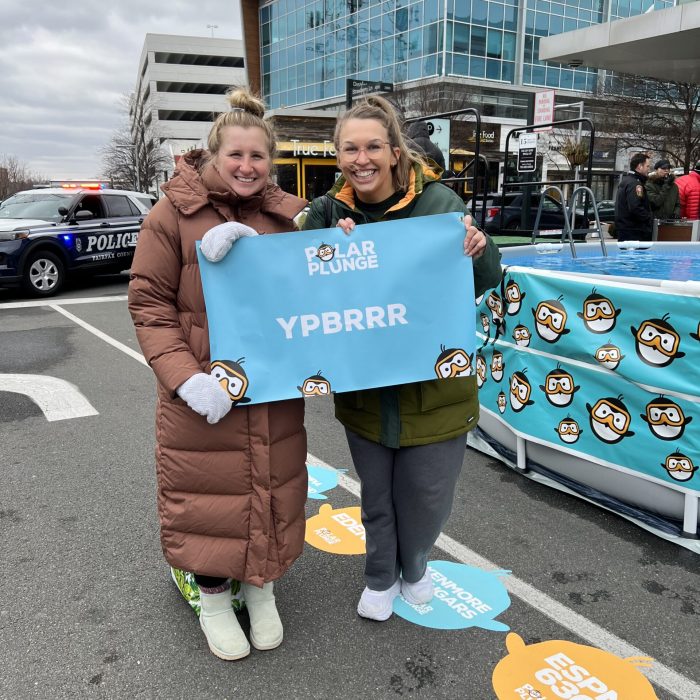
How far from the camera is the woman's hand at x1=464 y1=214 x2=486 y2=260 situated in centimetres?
232

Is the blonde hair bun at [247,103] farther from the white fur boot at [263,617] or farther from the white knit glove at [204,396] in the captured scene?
the white fur boot at [263,617]

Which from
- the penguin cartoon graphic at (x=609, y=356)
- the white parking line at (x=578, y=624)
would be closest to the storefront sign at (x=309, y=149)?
the penguin cartoon graphic at (x=609, y=356)

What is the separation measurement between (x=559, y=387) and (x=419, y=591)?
157cm

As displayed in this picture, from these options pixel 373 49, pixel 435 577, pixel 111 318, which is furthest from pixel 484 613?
pixel 373 49

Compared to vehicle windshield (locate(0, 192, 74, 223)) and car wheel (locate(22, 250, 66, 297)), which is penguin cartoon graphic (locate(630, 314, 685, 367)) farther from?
vehicle windshield (locate(0, 192, 74, 223))

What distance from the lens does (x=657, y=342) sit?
10.4 feet

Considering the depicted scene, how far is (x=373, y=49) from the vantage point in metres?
45.6

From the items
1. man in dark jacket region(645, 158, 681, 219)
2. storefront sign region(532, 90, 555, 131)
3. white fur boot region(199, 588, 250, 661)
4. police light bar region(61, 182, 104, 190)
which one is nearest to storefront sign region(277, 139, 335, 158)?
police light bar region(61, 182, 104, 190)

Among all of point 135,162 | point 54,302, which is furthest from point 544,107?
point 135,162

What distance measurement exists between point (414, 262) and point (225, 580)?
1393 mm

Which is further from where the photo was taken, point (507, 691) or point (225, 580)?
point (225, 580)

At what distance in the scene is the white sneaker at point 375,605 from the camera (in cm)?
260

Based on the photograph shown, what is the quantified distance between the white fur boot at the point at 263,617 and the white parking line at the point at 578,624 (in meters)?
1.02

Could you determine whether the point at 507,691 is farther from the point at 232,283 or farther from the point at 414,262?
the point at 232,283
